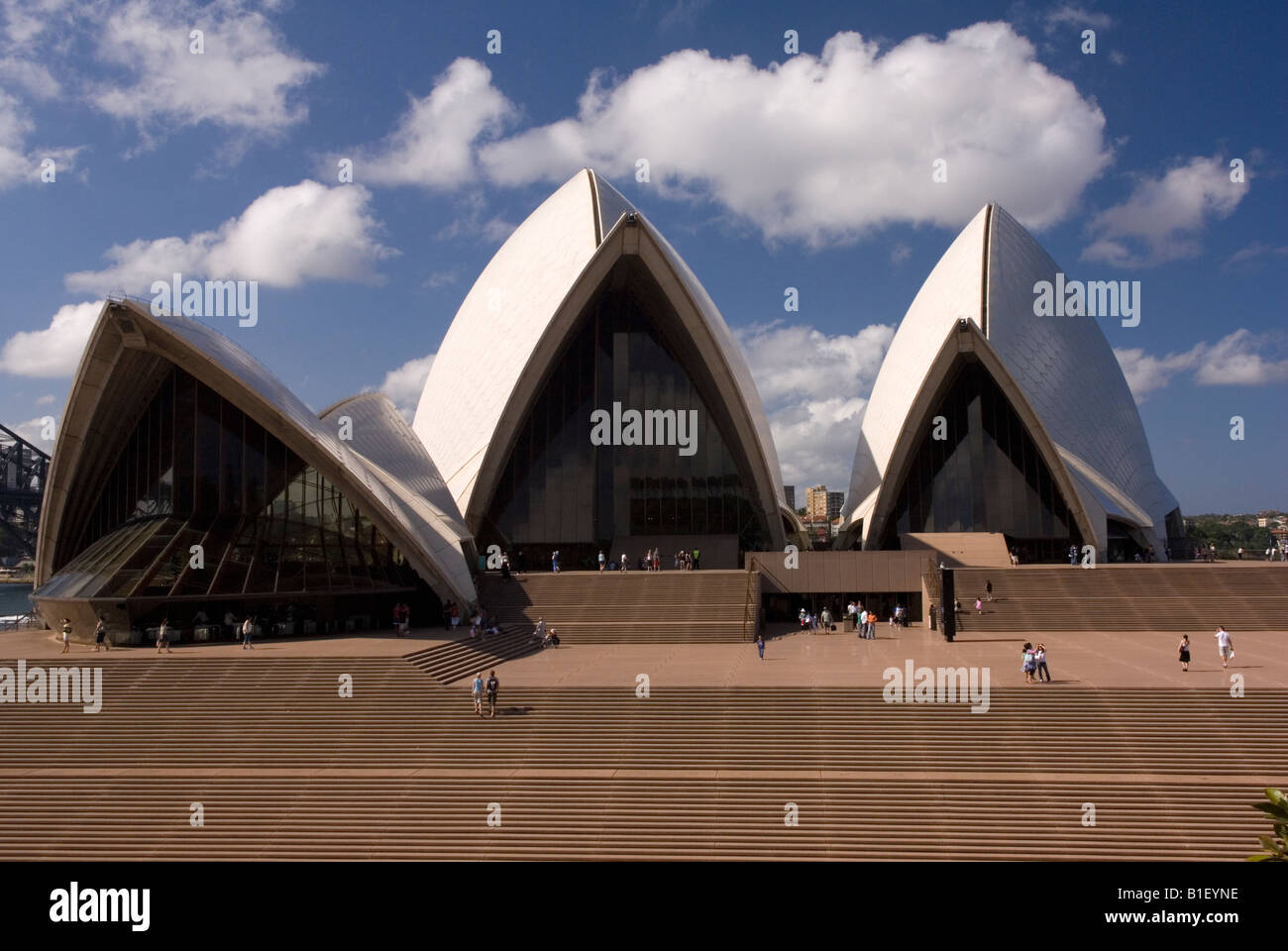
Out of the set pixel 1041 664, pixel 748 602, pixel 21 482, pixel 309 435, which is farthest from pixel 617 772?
pixel 21 482

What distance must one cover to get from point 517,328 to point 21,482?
87899mm

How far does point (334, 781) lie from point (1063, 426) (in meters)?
27.0

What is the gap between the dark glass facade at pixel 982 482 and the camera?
98.2 feet

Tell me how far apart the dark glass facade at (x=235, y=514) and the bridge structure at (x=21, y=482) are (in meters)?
78.4

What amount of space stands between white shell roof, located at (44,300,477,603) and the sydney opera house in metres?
0.08

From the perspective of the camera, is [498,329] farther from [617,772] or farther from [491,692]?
[617,772]

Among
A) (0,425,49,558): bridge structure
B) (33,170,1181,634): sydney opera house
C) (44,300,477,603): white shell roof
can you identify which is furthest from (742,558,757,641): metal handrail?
(0,425,49,558): bridge structure

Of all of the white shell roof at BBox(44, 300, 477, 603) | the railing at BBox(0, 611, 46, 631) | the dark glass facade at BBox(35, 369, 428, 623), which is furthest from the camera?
the railing at BBox(0, 611, 46, 631)

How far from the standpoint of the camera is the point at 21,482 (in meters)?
93.9

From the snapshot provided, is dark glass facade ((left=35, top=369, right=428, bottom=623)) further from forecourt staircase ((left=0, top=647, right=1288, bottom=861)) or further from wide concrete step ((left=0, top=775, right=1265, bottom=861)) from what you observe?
wide concrete step ((left=0, top=775, right=1265, bottom=861))

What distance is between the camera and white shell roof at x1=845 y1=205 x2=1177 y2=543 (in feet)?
102

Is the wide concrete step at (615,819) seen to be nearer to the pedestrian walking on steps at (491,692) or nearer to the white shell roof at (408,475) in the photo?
the pedestrian walking on steps at (491,692)

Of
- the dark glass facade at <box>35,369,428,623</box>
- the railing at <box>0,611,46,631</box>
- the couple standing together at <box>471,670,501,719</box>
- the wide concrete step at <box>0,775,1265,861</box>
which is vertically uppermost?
Result: the dark glass facade at <box>35,369,428,623</box>
